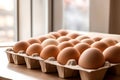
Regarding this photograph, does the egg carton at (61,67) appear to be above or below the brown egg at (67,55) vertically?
below

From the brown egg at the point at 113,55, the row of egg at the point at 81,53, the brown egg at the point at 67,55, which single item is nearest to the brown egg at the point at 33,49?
the row of egg at the point at 81,53

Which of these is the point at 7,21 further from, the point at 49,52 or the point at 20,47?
the point at 49,52

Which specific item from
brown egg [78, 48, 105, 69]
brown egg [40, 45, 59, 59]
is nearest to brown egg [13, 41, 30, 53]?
brown egg [40, 45, 59, 59]

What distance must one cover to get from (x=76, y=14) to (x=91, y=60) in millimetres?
1283

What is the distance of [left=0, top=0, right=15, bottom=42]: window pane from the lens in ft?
6.47

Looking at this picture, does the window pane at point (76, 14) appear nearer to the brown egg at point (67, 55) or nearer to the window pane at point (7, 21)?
the window pane at point (7, 21)

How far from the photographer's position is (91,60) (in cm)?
86

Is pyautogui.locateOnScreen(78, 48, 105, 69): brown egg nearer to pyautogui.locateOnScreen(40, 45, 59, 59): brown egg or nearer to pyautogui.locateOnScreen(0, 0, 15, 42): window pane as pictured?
pyautogui.locateOnScreen(40, 45, 59, 59): brown egg

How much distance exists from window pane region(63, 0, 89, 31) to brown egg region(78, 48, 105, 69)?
3.80ft

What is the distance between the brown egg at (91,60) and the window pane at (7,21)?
1.22 m

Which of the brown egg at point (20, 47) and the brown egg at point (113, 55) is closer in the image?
the brown egg at point (113, 55)

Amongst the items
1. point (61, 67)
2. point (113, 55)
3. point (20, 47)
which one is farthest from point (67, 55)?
point (20, 47)

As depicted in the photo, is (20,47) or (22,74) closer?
(22,74)

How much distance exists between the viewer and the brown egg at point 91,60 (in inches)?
33.4
